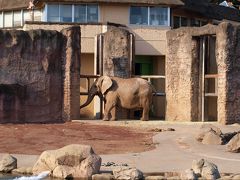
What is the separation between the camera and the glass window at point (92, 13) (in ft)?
116

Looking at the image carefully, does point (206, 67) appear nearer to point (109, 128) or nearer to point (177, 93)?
point (177, 93)

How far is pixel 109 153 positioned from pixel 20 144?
337cm

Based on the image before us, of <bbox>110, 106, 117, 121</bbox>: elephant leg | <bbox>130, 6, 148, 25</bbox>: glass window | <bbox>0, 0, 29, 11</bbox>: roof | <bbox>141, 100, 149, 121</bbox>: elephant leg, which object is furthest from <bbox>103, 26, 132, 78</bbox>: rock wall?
<bbox>0, 0, 29, 11</bbox>: roof

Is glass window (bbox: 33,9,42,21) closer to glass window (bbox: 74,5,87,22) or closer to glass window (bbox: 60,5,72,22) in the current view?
glass window (bbox: 60,5,72,22)

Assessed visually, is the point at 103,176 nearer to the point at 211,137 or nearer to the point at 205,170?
the point at 205,170

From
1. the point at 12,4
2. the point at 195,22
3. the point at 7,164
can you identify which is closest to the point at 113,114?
the point at 7,164

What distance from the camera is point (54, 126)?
2514 cm

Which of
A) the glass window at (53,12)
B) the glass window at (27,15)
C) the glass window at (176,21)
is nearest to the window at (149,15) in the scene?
the glass window at (176,21)

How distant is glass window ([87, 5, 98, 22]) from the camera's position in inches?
1387

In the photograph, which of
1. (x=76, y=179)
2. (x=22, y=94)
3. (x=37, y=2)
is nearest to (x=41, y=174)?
(x=76, y=179)

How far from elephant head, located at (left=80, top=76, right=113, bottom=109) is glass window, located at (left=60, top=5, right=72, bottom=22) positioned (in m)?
7.12

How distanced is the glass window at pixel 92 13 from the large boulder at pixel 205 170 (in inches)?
843

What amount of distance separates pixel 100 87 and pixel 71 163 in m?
13.7

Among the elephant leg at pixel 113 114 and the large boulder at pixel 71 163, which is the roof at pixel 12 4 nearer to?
the elephant leg at pixel 113 114
